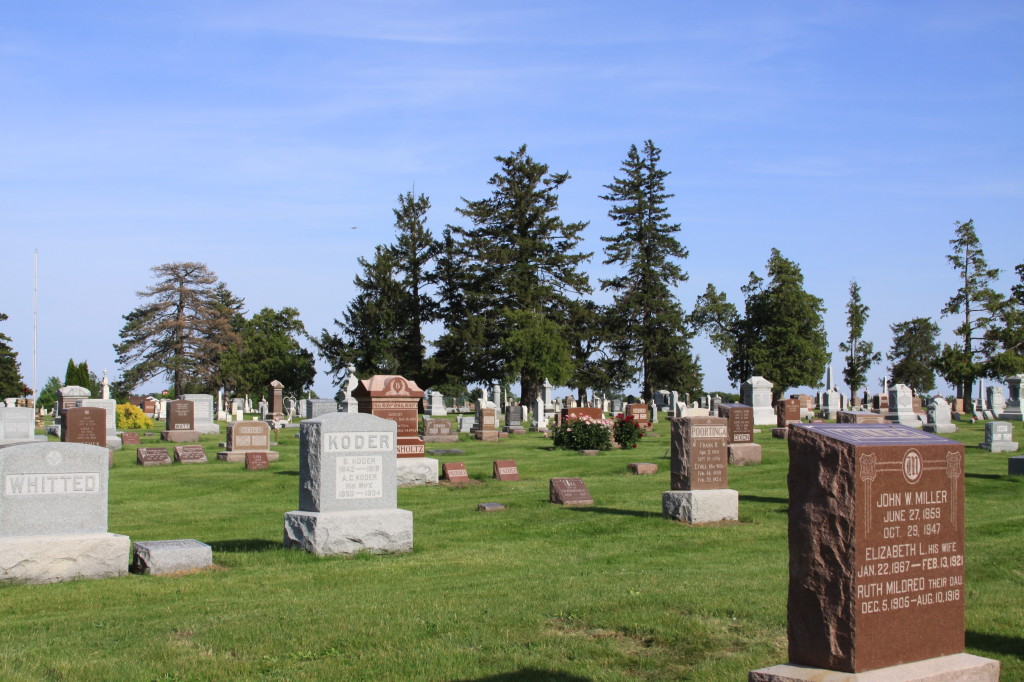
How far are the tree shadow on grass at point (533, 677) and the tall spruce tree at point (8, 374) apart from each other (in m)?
68.3

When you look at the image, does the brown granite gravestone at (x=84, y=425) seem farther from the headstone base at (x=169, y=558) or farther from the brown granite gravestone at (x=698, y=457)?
the brown granite gravestone at (x=698, y=457)

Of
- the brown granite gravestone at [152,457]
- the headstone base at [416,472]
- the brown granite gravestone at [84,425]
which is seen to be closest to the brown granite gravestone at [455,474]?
the headstone base at [416,472]

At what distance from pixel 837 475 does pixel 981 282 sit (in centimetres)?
6709

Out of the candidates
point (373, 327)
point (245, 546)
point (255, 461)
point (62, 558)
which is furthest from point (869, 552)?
point (373, 327)

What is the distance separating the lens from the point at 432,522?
14.2 metres

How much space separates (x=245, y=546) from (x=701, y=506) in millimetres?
6338

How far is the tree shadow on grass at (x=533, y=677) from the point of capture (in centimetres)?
613

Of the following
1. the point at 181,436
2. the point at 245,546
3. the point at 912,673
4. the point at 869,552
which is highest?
the point at 869,552

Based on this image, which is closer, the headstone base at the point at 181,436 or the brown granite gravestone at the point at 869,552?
the brown granite gravestone at the point at 869,552

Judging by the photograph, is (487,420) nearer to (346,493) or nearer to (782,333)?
(346,493)

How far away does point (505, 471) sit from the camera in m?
20.5

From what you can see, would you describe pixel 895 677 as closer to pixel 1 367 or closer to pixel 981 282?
pixel 981 282

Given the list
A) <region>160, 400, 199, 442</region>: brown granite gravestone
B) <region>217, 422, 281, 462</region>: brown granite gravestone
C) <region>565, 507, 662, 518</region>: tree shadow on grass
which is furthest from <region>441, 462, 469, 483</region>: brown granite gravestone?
<region>160, 400, 199, 442</region>: brown granite gravestone

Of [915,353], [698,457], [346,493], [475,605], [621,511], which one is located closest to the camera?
[475,605]
